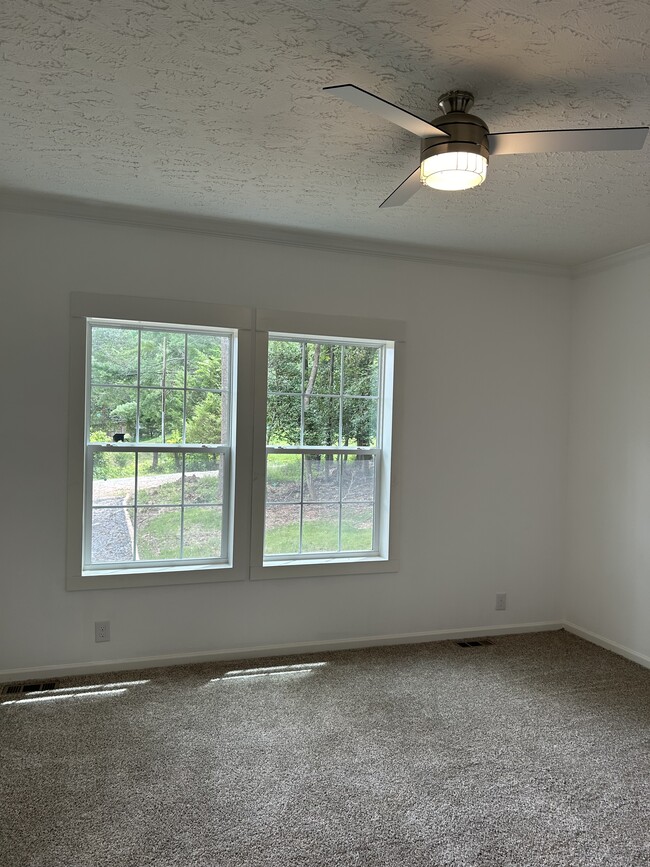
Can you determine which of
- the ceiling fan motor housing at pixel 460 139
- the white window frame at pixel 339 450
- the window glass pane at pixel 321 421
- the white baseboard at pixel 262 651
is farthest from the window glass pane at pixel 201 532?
the ceiling fan motor housing at pixel 460 139

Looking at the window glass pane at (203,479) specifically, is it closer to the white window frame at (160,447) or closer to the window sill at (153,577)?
the white window frame at (160,447)

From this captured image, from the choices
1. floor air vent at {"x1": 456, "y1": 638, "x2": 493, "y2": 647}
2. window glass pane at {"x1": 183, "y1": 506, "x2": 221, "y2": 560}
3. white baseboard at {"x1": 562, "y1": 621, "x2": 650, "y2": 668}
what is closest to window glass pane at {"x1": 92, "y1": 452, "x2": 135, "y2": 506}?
window glass pane at {"x1": 183, "y1": 506, "x2": 221, "y2": 560}

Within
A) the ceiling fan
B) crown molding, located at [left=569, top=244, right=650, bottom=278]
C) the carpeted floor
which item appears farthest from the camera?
crown molding, located at [left=569, top=244, right=650, bottom=278]

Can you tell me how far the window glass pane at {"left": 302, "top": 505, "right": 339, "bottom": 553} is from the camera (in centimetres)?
408

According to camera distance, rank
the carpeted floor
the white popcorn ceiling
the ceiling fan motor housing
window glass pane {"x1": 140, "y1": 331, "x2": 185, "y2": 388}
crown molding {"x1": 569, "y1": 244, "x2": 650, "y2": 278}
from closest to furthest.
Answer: the white popcorn ceiling
the ceiling fan motor housing
the carpeted floor
window glass pane {"x1": 140, "y1": 331, "x2": 185, "y2": 388}
crown molding {"x1": 569, "y1": 244, "x2": 650, "y2": 278}

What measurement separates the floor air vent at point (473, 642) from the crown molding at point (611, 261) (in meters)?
2.67

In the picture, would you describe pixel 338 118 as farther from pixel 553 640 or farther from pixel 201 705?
pixel 553 640

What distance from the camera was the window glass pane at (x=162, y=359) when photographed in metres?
3.73

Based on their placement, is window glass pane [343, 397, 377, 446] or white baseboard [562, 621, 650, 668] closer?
white baseboard [562, 621, 650, 668]

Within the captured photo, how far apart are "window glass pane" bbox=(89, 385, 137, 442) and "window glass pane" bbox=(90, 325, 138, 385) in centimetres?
6

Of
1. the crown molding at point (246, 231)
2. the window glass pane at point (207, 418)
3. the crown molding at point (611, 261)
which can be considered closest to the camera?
the crown molding at point (246, 231)

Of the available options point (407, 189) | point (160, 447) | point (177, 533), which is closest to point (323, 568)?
point (177, 533)

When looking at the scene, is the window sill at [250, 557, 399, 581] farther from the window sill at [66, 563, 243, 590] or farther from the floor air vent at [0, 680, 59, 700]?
the floor air vent at [0, 680, 59, 700]

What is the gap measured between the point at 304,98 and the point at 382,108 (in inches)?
23.0
